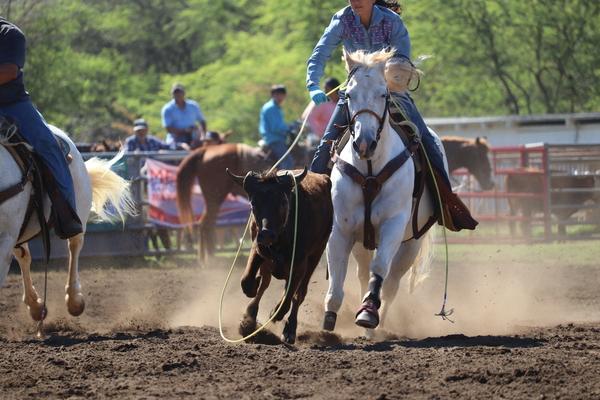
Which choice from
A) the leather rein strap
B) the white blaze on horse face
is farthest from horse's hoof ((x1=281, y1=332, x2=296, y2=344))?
the white blaze on horse face

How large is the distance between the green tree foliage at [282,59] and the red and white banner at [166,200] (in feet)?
22.6

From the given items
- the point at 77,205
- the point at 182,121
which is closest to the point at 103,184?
the point at 77,205

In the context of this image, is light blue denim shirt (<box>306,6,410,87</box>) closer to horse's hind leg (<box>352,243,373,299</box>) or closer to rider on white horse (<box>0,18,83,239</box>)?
horse's hind leg (<box>352,243,373,299</box>)

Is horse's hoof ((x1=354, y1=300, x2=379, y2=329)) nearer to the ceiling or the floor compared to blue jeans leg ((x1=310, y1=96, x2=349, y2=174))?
nearer to the floor

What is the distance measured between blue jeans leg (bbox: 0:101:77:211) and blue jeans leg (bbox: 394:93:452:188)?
267 cm

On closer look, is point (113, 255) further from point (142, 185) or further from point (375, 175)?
point (375, 175)

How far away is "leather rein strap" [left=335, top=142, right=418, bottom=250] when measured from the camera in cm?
815

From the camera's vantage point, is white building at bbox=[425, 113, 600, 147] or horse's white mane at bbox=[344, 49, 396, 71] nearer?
horse's white mane at bbox=[344, 49, 396, 71]

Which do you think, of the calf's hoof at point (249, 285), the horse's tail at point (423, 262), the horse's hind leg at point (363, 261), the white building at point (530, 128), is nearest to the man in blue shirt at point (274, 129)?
the horse's tail at point (423, 262)

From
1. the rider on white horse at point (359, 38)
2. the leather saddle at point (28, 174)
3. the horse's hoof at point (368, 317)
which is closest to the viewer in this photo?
the horse's hoof at point (368, 317)

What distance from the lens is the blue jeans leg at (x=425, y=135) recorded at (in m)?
8.98

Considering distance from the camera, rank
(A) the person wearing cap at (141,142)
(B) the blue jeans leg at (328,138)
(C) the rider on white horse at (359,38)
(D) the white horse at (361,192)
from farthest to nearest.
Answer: (A) the person wearing cap at (141,142) < (B) the blue jeans leg at (328,138) < (C) the rider on white horse at (359,38) < (D) the white horse at (361,192)

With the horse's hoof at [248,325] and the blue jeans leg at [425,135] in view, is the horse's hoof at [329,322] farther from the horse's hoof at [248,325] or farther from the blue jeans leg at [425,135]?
the blue jeans leg at [425,135]

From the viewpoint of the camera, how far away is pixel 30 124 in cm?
838
